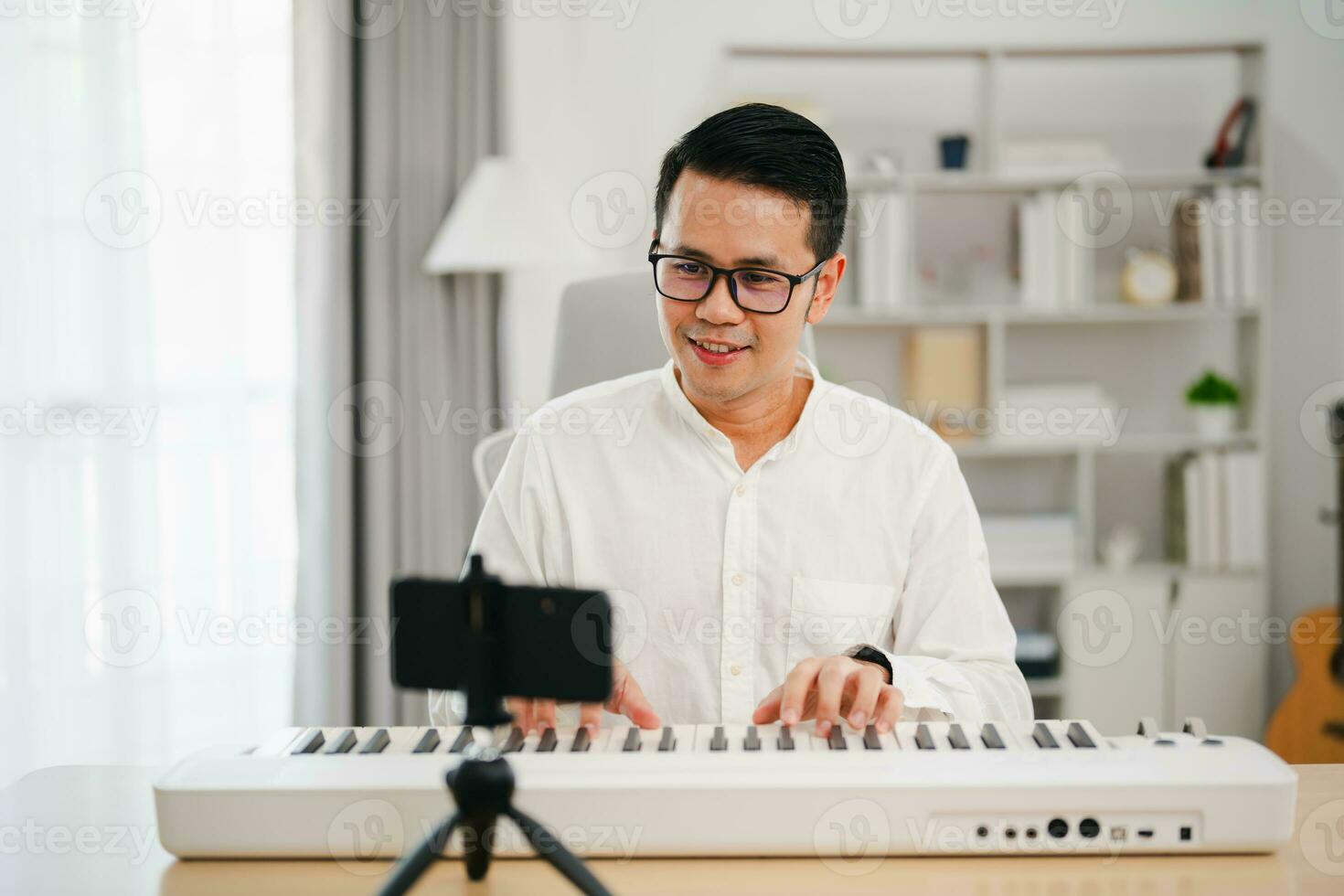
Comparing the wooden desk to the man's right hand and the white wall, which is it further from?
the white wall

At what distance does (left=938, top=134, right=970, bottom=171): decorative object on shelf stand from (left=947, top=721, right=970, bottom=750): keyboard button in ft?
8.63

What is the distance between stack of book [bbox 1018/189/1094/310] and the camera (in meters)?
3.30

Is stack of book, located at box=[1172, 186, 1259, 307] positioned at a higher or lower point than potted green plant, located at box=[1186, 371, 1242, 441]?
higher

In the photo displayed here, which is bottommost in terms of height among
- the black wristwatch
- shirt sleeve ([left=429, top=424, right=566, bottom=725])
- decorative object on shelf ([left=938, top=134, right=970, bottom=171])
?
the black wristwatch

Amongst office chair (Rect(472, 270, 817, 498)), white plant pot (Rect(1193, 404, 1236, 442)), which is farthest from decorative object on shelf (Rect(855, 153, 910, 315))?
office chair (Rect(472, 270, 817, 498))

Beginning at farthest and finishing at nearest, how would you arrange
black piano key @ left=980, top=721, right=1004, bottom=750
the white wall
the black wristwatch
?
1. the white wall
2. the black wristwatch
3. black piano key @ left=980, top=721, right=1004, bottom=750

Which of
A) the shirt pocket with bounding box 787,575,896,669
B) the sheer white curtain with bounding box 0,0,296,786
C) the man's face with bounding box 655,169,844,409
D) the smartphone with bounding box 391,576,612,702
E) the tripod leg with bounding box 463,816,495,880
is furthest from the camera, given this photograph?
the sheer white curtain with bounding box 0,0,296,786

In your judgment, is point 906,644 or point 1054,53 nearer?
point 906,644

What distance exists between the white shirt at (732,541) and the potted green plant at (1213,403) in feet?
6.78

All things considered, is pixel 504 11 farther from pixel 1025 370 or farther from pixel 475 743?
pixel 475 743

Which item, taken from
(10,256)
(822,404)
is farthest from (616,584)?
(10,256)

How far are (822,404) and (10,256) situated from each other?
5.19ft

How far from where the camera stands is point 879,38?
3.52 metres

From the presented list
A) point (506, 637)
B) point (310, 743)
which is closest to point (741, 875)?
point (506, 637)
